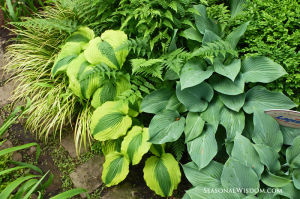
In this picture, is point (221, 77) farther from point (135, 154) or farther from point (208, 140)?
point (135, 154)

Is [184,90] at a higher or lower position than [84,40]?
lower

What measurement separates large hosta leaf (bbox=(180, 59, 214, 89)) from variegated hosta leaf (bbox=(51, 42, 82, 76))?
1.24 m

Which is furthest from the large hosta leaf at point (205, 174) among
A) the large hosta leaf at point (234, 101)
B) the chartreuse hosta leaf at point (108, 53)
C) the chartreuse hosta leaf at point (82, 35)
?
the chartreuse hosta leaf at point (82, 35)

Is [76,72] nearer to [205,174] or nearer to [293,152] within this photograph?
[205,174]

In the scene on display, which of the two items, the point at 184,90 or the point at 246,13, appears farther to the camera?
the point at 246,13

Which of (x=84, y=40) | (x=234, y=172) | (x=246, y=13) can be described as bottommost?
(x=234, y=172)

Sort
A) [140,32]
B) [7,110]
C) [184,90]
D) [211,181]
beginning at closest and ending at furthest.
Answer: [211,181]
[184,90]
[140,32]
[7,110]

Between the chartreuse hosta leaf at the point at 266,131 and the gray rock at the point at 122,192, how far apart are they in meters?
1.25

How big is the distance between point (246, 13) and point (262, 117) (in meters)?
1.00

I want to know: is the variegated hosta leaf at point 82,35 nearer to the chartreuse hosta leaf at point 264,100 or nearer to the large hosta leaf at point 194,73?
the large hosta leaf at point 194,73

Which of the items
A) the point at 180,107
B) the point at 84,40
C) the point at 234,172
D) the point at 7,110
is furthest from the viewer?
the point at 7,110

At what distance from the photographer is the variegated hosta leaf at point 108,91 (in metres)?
2.14

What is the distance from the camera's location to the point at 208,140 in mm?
1751

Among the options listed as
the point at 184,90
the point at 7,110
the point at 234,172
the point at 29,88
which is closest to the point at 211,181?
the point at 234,172
